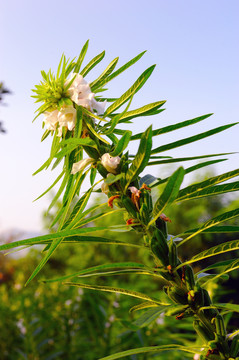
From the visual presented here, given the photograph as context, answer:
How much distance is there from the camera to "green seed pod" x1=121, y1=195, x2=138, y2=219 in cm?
36

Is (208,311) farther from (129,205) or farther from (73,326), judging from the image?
(73,326)

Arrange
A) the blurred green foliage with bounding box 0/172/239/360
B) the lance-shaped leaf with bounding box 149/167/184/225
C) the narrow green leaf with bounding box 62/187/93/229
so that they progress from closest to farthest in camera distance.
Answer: the lance-shaped leaf with bounding box 149/167/184/225 → the narrow green leaf with bounding box 62/187/93/229 → the blurred green foliage with bounding box 0/172/239/360

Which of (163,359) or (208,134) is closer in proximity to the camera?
(208,134)

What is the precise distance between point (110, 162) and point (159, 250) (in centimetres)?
10

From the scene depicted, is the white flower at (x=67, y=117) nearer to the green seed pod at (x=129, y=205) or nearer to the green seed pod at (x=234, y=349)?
the green seed pod at (x=129, y=205)

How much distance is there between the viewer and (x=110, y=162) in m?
0.36

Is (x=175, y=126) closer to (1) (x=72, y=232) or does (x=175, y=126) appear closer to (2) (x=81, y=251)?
(1) (x=72, y=232)

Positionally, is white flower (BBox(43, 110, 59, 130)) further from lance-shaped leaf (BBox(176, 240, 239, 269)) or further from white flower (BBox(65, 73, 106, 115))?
lance-shaped leaf (BBox(176, 240, 239, 269))

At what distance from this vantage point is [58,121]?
43 cm

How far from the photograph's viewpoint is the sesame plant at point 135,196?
34 cm

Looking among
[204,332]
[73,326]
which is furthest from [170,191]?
[73,326]

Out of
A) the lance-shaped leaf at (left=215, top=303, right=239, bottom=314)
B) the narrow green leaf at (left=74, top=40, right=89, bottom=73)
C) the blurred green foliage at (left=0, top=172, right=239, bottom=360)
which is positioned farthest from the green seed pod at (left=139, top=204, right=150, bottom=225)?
the blurred green foliage at (left=0, top=172, right=239, bottom=360)

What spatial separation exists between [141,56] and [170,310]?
0.92ft

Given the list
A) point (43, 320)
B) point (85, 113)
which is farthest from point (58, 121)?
point (43, 320)
